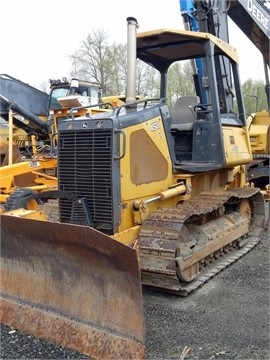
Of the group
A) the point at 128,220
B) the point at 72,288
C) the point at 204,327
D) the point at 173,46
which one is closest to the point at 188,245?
the point at 128,220

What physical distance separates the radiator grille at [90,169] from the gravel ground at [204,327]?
959 millimetres

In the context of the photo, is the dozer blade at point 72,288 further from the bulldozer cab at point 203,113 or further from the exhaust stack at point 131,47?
the bulldozer cab at point 203,113

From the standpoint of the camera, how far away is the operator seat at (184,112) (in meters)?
5.21

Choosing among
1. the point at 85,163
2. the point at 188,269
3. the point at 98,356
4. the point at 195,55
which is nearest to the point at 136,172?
the point at 85,163

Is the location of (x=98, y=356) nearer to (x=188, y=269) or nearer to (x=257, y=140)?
(x=188, y=269)

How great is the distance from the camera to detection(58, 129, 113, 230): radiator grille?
153 inches

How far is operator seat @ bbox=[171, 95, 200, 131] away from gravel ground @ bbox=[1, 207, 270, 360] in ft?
6.26

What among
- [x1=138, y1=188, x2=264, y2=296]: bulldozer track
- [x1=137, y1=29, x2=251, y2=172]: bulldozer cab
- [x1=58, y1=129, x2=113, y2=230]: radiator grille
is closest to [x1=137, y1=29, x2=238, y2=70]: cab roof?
[x1=137, y1=29, x2=251, y2=172]: bulldozer cab

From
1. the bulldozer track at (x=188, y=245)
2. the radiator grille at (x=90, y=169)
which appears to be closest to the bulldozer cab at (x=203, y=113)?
the bulldozer track at (x=188, y=245)

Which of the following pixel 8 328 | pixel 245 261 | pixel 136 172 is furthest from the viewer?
pixel 245 261

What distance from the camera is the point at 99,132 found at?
3891mm

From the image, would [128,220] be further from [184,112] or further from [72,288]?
[184,112]

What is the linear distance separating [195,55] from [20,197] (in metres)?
2.85

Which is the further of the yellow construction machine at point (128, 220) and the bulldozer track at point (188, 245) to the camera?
the bulldozer track at point (188, 245)
